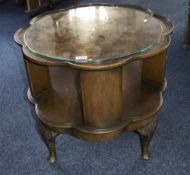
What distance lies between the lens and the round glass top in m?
1.08

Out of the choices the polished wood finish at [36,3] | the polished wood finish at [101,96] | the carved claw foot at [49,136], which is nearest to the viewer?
the polished wood finish at [101,96]

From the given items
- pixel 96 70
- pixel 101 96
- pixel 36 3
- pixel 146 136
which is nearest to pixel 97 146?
pixel 146 136

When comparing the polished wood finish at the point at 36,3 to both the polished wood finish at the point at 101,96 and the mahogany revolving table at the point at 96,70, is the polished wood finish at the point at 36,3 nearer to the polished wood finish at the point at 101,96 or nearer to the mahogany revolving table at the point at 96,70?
the mahogany revolving table at the point at 96,70

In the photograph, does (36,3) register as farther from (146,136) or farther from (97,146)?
(146,136)

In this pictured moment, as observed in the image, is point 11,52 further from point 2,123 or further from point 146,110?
point 146,110

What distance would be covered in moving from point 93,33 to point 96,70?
0.87ft

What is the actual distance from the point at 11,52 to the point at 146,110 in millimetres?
1363

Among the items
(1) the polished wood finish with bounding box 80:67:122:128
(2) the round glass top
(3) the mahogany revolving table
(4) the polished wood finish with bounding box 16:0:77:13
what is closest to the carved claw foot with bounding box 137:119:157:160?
(3) the mahogany revolving table

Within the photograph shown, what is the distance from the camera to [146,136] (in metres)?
1.25

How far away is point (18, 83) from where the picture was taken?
6.22 feet

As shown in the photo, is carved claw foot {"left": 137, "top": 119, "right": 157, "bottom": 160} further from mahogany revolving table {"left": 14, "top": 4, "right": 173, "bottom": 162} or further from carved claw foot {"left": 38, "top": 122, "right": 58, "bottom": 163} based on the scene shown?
carved claw foot {"left": 38, "top": 122, "right": 58, "bottom": 163}

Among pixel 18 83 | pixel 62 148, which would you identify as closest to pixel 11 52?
pixel 18 83

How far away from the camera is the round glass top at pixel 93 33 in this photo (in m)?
1.08

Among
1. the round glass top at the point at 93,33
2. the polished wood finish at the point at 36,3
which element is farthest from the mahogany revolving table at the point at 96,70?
the polished wood finish at the point at 36,3
